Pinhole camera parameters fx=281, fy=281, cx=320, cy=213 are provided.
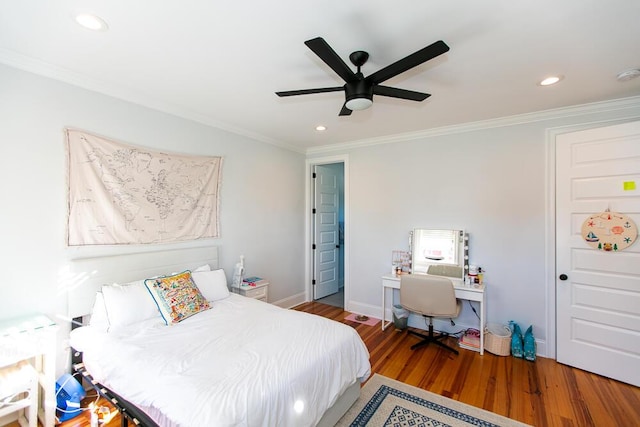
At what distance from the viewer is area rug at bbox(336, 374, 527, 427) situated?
80.5 inches

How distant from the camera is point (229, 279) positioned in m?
3.52

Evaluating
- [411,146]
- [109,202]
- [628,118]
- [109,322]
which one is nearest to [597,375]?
[628,118]

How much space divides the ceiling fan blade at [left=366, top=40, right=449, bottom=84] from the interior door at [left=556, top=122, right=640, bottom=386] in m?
2.35

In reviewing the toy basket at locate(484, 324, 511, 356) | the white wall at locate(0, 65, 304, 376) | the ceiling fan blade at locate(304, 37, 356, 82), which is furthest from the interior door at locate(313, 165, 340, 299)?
the ceiling fan blade at locate(304, 37, 356, 82)

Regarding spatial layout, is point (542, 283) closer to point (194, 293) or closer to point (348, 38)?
point (348, 38)

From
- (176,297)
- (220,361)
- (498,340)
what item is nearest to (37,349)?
(176,297)

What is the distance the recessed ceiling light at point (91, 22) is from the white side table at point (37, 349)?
6.43 feet

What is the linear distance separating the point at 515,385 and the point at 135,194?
3873 millimetres

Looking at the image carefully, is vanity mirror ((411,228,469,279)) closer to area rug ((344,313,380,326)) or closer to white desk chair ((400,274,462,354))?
white desk chair ((400,274,462,354))

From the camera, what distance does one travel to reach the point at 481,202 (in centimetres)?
337

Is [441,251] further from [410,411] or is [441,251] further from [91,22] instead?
[91,22]

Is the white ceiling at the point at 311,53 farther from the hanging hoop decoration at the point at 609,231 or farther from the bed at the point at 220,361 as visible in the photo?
the bed at the point at 220,361

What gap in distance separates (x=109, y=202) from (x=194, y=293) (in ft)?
3.57

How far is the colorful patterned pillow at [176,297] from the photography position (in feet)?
7.62
